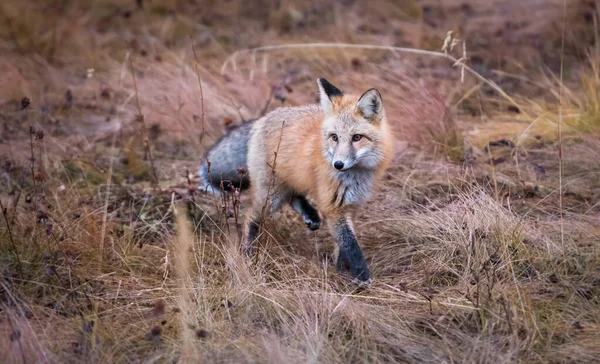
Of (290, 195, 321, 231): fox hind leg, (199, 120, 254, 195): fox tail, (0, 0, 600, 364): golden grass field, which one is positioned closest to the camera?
(0, 0, 600, 364): golden grass field

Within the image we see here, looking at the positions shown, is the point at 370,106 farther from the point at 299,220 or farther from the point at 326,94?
the point at 299,220

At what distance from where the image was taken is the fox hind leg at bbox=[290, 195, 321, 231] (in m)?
5.03

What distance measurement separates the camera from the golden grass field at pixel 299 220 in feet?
11.6

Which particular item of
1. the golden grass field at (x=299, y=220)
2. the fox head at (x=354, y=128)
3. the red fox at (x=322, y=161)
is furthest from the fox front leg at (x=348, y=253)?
the fox head at (x=354, y=128)

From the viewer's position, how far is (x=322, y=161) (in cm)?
459

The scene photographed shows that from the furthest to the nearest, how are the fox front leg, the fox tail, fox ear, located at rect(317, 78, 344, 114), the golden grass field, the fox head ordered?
the fox tail
fox ear, located at rect(317, 78, 344, 114)
the fox head
the fox front leg
the golden grass field

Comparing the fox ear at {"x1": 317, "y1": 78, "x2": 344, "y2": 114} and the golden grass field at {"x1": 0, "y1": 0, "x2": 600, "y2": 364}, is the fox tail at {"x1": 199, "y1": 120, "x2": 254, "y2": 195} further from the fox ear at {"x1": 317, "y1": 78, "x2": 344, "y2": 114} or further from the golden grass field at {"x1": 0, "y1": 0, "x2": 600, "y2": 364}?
the fox ear at {"x1": 317, "y1": 78, "x2": 344, "y2": 114}

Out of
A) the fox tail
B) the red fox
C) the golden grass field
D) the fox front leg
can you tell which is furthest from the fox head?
the fox tail

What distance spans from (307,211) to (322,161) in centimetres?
69

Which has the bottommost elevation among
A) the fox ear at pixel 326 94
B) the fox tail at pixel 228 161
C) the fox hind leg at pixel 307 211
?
the fox hind leg at pixel 307 211

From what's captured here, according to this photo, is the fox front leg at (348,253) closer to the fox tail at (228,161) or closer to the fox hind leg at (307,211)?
the fox hind leg at (307,211)

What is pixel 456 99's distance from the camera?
740 centimetres

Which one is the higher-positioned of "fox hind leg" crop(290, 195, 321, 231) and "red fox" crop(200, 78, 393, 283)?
"red fox" crop(200, 78, 393, 283)

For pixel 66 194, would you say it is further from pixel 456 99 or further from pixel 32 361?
pixel 456 99
